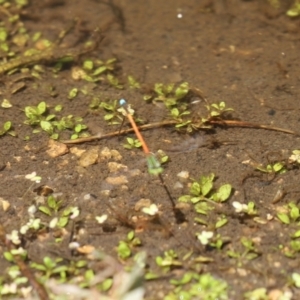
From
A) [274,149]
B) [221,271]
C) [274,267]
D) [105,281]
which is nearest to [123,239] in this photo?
[105,281]

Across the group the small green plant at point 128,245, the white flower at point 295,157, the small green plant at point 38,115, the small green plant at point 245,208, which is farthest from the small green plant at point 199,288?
the small green plant at point 38,115

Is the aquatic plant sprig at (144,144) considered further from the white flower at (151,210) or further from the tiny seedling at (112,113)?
the white flower at (151,210)

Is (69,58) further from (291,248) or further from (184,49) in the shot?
(291,248)

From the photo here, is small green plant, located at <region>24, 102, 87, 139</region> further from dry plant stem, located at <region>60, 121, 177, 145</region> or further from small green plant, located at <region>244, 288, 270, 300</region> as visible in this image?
small green plant, located at <region>244, 288, 270, 300</region>

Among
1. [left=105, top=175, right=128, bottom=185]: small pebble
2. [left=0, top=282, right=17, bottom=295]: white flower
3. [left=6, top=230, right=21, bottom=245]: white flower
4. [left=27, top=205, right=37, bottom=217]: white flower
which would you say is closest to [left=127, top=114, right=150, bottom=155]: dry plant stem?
[left=105, top=175, right=128, bottom=185]: small pebble

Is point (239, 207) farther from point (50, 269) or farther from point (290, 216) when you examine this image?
point (50, 269)

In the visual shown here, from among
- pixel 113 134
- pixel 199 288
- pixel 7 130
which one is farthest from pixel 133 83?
pixel 199 288
